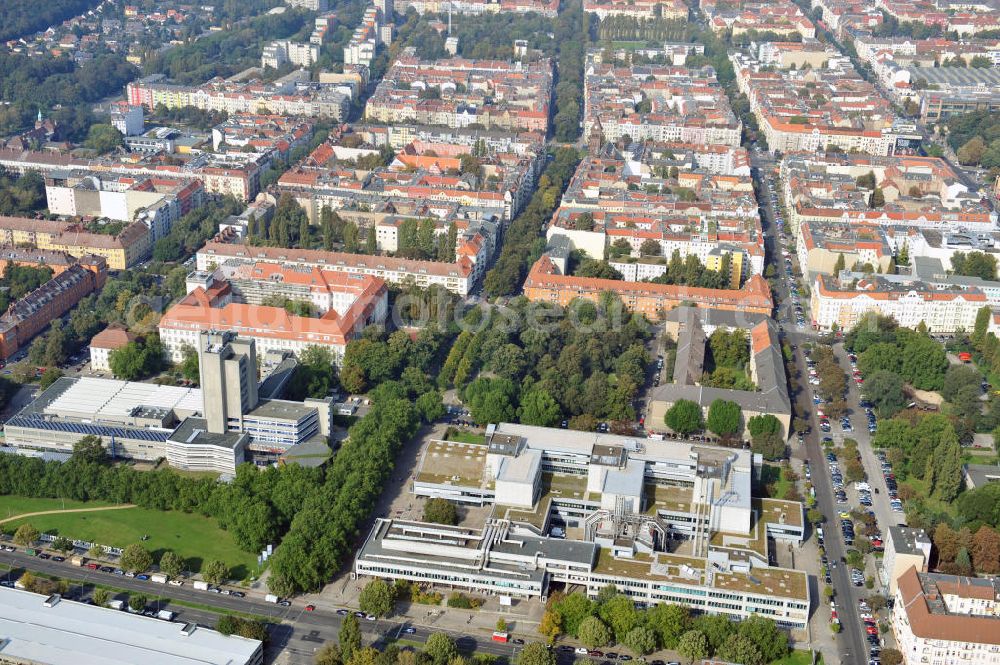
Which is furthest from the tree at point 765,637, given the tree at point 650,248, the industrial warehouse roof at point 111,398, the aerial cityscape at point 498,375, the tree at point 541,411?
the tree at point 650,248

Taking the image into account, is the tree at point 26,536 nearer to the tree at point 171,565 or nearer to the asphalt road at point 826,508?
the tree at point 171,565

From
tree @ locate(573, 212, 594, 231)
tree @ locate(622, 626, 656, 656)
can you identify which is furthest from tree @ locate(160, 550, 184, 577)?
tree @ locate(573, 212, 594, 231)

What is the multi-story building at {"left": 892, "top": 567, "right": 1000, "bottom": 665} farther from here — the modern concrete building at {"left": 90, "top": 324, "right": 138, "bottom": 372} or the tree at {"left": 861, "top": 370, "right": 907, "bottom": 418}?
the modern concrete building at {"left": 90, "top": 324, "right": 138, "bottom": 372}

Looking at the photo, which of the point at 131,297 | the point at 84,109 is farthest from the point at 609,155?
the point at 84,109

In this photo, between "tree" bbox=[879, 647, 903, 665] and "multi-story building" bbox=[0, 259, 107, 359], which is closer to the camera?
"tree" bbox=[879, 647, 903, 665]

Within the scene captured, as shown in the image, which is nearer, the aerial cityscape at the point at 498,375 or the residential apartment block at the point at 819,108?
the aerial cityscape at the point at 498,375

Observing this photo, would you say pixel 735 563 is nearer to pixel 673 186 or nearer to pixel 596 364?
pixel 596 364
